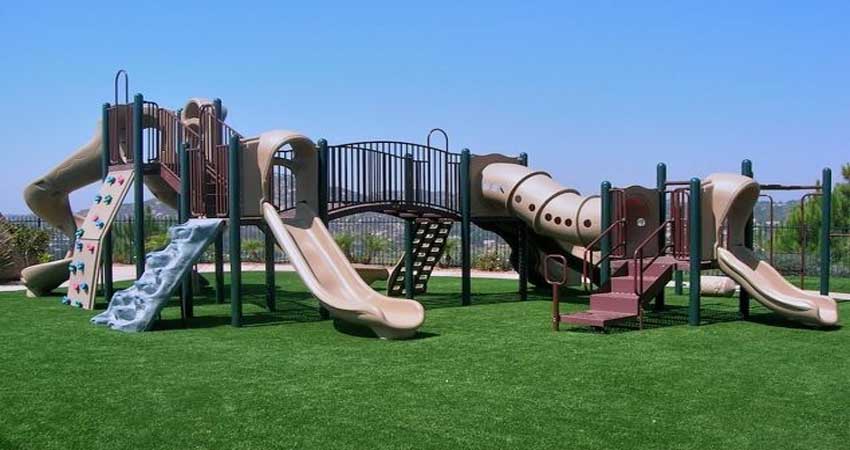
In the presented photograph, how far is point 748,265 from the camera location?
12.2 metres

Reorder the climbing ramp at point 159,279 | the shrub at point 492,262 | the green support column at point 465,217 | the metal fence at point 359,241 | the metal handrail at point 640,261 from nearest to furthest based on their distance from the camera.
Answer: the metal handrail at point 640,261
the climbing ramp at point 159,279
the green support column at point 465,217
the shrub at point 492,262
the metal fence at point 359,241

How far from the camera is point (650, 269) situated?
12.3 metres

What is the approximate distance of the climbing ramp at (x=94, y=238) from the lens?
1408cm

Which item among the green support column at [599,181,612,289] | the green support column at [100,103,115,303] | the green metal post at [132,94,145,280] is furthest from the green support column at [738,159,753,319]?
the green support column at [100,103,115,303]

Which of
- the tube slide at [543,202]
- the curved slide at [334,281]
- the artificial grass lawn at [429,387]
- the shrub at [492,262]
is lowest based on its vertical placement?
the artificial grass lawn at [429,387]

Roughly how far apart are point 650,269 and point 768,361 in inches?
146

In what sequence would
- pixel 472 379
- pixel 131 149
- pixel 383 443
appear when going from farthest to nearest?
pixel 131 149 → pixel 472 379 → pixel 383 443

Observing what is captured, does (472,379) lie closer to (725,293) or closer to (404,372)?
(404,372)

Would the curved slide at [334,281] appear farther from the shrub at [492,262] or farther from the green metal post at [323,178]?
the shrub at [492,262]

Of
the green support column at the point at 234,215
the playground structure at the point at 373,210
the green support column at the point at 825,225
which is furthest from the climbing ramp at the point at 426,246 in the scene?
the green support column at the point at 825,225

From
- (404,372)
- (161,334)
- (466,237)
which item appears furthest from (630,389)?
(466,237)

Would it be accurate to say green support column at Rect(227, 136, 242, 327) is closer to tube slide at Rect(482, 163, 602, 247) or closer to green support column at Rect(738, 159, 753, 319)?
tube slide at Rect(482, 163, 602, 247)

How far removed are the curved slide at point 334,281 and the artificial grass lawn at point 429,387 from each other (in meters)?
0.30

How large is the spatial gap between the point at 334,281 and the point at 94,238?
5214mm
